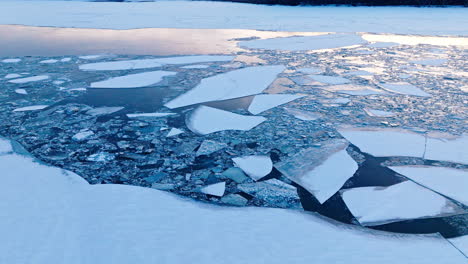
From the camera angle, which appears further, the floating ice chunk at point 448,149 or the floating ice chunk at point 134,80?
the floating ice chunk at point 134,80

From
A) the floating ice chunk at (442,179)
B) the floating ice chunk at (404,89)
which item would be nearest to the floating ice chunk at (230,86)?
the floating ice chunk at (404,89)

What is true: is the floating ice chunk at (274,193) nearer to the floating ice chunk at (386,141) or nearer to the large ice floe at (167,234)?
the large ice floe at (167,234)

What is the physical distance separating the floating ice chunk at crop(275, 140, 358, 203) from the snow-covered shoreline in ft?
19.7

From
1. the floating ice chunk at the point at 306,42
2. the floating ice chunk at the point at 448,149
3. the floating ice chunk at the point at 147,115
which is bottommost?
the floating ice chunk at the point at 448,149

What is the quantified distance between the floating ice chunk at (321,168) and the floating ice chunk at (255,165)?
0.24 feet

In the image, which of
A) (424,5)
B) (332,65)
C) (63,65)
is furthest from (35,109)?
(424,5)

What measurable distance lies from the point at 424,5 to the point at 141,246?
12.6 m

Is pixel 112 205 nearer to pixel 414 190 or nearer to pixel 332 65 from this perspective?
pixel 414 190

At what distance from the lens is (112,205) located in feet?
5.72

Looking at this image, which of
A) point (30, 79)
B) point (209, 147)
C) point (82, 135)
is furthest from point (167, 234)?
point (30, 79)

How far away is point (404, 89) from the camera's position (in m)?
3.49

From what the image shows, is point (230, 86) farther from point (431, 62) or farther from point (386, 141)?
point (431, 62)

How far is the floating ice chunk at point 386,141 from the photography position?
227cm

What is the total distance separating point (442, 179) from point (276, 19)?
8.09m
